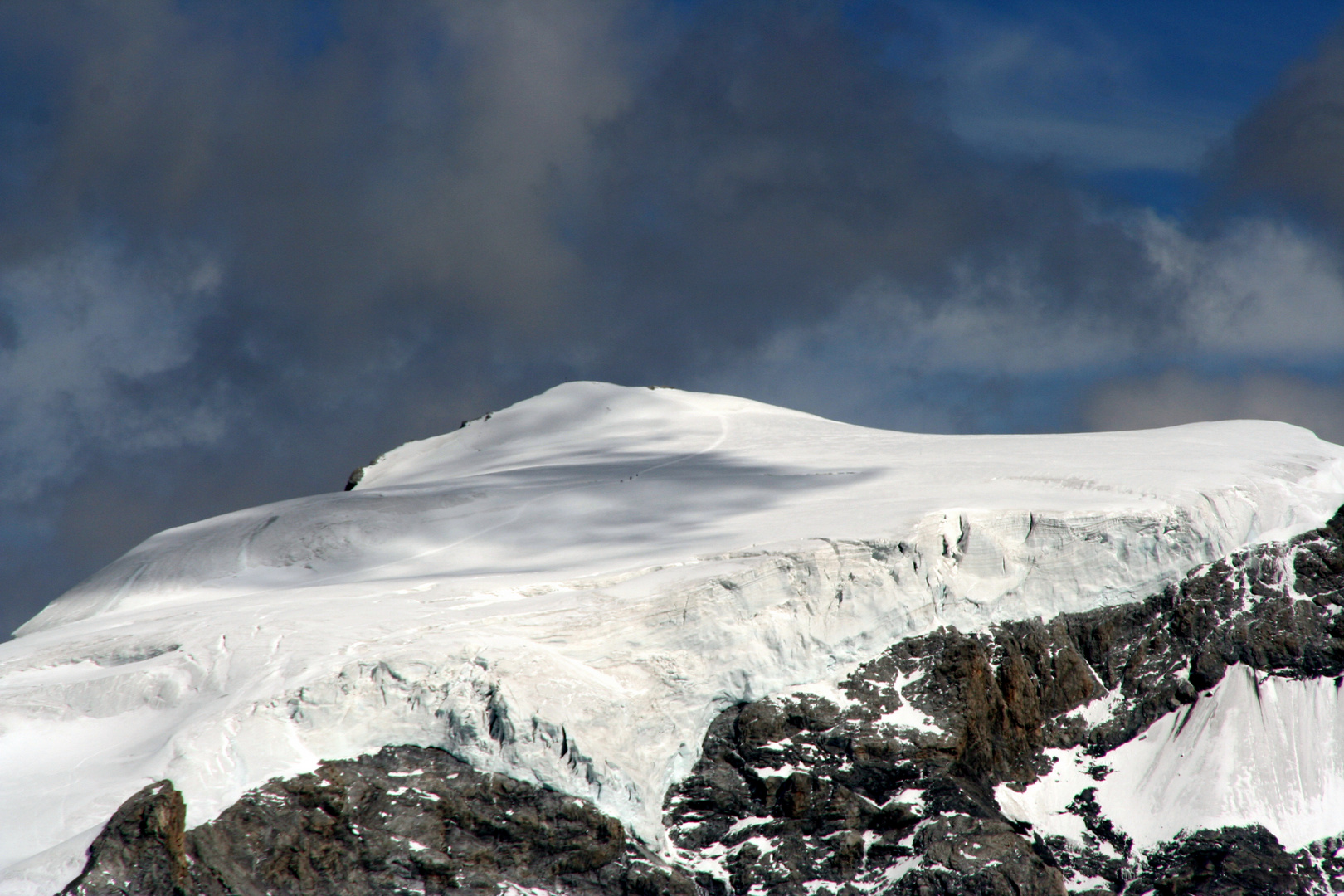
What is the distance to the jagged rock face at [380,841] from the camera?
20.7m

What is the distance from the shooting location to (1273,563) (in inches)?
1206

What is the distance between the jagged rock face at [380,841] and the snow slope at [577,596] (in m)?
0.41

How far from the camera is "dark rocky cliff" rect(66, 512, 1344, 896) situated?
21875 millimetres

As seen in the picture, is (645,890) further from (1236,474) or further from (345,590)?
(1236,474)

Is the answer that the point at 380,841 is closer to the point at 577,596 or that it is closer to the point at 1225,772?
the point at 577,596

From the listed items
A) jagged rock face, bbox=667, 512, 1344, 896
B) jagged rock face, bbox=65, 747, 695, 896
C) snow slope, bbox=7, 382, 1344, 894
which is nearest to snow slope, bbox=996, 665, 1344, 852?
jagged rock face, bbox=667, 512, 1344, 896

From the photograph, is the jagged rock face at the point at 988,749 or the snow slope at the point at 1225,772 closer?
the jagged rock face at the point at 988,749

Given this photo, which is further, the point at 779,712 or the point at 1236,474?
the point at 1236,474

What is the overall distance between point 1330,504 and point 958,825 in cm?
1377

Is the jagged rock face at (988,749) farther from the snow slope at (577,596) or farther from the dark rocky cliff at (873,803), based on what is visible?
the snow slope at (577,596)

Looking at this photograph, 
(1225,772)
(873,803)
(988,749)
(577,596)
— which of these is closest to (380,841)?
(577,596)

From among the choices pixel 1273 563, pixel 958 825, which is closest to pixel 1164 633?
pixel 1273 563

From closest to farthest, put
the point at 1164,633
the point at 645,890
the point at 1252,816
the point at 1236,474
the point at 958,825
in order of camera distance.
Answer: the point at 645,890, the point at 958,825, the point at 1252,816, the point at 1164,633, the point at 1236,474

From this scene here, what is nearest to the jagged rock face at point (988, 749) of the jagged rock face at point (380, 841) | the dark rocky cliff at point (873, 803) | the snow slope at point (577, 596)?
the dark rocky cliff at point (873, 803)
